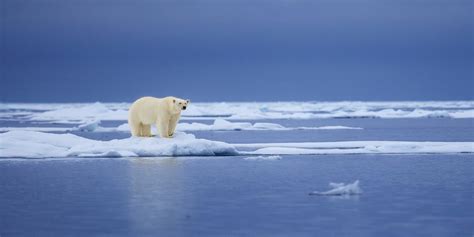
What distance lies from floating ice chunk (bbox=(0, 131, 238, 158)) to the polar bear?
0.30 m

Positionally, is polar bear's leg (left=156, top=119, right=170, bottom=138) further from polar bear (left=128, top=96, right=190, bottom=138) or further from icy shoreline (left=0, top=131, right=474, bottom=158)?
icy shoreline (left=0, top=131, right=474, bottom=158)

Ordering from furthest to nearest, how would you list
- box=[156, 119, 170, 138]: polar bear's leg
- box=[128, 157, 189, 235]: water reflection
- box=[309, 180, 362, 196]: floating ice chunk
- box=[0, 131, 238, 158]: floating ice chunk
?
box=[156, 119, 170, 138]: polar bear's leg → box=[0, 131, 238, 158]: floating ice chunk → box=[309, 180, 362, 196]: floating ice chunk → box=[128, 157, 189, 235]: water reflection

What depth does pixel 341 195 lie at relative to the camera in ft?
33.7

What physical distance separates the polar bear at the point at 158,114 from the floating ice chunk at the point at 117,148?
30cm

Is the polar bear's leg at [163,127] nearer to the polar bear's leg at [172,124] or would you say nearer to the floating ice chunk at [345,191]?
the polar bear's leg at [172,124]

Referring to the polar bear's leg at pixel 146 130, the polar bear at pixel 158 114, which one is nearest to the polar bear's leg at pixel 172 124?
the polar bear at pixel 158 114

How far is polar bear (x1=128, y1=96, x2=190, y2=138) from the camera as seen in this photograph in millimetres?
17000

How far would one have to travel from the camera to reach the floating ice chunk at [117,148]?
640 inches

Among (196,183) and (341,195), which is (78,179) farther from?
(341,195)

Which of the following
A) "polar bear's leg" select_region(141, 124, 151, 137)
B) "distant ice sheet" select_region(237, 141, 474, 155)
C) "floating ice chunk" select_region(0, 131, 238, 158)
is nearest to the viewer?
"floating ice chunk" select_region(0, 131, 238, 158)

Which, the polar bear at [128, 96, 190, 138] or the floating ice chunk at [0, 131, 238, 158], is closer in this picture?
the floating ice chunk at [0, 131, 238, 158]

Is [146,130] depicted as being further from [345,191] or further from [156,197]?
[345,191]

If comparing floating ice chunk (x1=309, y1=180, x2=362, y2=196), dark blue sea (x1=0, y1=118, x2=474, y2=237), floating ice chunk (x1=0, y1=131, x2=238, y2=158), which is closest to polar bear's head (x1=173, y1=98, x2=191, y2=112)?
floating ice chunk (x1=0, y1=131, x2=238, y2=158)

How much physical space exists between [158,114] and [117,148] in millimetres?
1171
